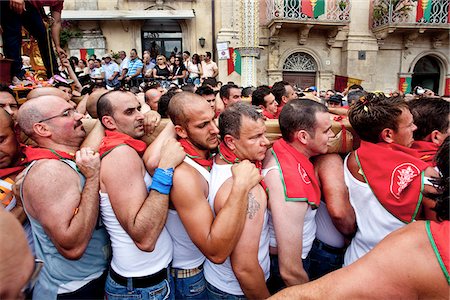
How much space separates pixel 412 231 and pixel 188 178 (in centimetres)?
110

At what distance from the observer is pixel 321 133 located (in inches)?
81.9

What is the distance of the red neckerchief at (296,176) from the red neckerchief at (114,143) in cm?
91

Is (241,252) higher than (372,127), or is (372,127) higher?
(372,127)

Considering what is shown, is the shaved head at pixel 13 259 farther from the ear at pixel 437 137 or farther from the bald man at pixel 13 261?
the ear at pixel 437 137

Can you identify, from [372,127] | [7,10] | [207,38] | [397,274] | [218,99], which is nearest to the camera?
[397,274]

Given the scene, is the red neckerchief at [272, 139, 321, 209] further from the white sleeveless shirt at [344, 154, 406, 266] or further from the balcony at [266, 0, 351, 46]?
the balcony at [266, 0, 351, 46]

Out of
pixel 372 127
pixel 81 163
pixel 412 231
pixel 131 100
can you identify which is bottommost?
pixel 412 231

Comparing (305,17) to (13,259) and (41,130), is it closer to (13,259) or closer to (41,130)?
(41,130)

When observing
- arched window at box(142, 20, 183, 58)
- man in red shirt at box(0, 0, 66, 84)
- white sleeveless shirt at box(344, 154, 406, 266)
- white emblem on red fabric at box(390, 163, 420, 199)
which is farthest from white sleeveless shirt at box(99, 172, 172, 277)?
arched window at box(142, 20, 183, 58)

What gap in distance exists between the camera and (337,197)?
2.02 metres

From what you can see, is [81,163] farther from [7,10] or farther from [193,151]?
[7,10]

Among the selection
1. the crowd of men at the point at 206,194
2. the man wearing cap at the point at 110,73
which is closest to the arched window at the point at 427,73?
the man wearing cap at the point at 110,73

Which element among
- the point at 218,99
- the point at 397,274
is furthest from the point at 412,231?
the point at 218,99

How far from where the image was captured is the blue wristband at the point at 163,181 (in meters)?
1.69
